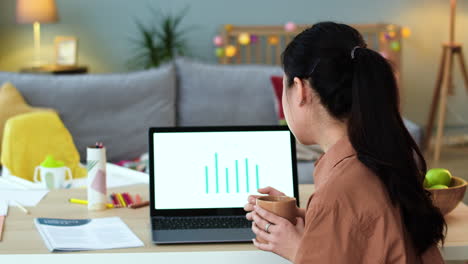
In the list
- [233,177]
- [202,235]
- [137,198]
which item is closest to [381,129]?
[202,235]

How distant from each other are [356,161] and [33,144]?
76.3 inches

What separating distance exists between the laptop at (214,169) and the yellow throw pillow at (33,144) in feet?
3.78

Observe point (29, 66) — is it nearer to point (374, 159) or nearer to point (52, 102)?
point (52, 102)

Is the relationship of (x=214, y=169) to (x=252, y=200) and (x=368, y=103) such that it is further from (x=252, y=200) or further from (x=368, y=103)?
(x=368, y=103)

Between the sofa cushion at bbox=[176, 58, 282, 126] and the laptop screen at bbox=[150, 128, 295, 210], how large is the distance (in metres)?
1.84

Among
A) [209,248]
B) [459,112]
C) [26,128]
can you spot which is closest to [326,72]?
[209,248]

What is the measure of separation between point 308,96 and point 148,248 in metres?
0.53

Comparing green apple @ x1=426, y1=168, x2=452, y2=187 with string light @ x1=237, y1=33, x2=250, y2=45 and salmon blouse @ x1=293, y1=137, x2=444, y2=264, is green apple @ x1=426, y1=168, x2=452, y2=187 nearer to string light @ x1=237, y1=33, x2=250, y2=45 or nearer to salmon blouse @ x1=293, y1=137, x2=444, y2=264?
salmon blouse @ x1=293, y1=137, x2=444, y2=264

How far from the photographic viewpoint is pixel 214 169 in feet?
6.22

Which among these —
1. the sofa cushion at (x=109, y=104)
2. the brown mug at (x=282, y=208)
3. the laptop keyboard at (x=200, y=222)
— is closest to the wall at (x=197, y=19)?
the sofa cushion at (x=109, y=104)

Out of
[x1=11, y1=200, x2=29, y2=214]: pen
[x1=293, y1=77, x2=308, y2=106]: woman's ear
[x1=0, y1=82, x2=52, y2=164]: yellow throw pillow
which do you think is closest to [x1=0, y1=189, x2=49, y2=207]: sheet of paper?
[x1=11, y1=200, x2=29, y2=214]: pen

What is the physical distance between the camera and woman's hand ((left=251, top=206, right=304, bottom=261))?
138cm

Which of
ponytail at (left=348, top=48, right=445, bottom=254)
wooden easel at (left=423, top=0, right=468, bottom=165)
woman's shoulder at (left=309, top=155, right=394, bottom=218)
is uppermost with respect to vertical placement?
ponytail at (left=348, top=48, right=445, bottom=254)

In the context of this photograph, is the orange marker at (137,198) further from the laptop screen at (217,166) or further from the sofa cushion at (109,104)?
the sofa cushion at (109,104)
